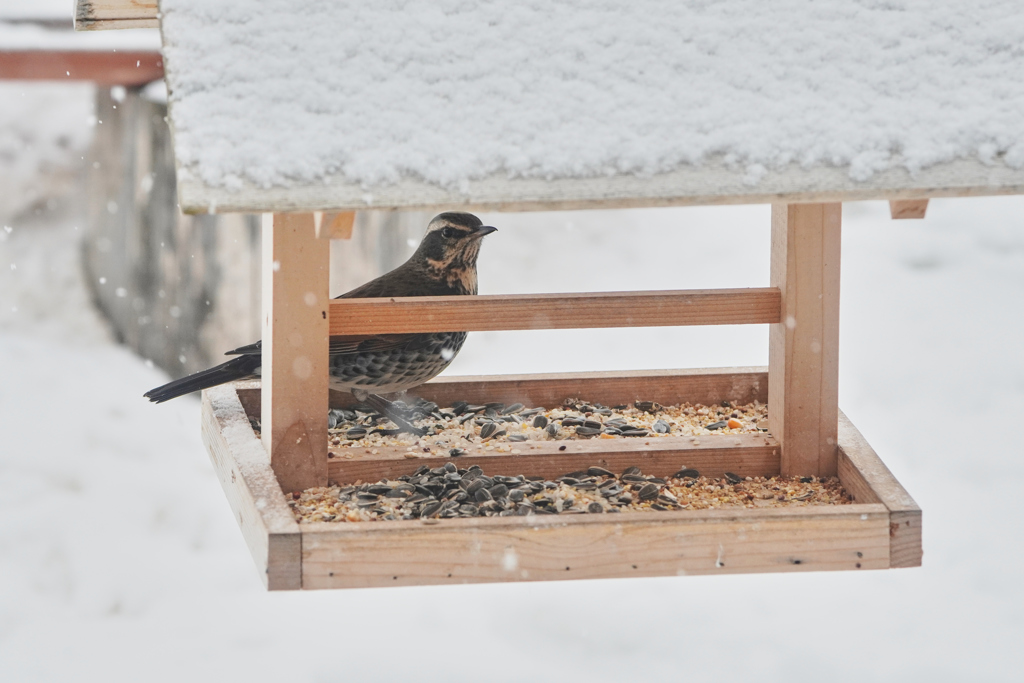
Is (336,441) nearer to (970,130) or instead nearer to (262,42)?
(262,42)

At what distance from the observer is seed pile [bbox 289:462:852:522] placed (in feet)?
8.57

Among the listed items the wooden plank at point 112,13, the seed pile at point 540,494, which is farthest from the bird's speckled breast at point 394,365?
the wooden plank at point 112,13

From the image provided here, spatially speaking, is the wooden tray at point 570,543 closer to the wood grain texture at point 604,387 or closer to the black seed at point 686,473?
the black seed at point 686,473

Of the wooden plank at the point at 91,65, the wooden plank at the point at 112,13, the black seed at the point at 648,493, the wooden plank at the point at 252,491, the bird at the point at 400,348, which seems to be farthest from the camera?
the wooden plank at the point at 91,65

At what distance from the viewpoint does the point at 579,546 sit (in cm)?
238

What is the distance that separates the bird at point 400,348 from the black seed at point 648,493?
68 cm

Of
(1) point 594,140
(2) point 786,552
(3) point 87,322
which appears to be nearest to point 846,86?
(1) point 594,140

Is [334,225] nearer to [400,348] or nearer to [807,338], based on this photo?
[400,348]

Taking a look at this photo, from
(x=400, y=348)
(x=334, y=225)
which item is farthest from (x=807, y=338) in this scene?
(x=334, y=225)

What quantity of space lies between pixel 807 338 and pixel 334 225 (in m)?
1.24

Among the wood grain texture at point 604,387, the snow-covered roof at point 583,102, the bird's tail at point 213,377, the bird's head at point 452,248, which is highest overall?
the snow-covered roof at point 583,102

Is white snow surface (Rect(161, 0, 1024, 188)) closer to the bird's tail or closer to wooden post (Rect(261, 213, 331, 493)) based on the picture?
wooden post (Rect(261, 213, 331, 493))

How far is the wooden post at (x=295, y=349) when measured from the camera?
2545 millimetres

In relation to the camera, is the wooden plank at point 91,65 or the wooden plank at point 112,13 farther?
the wooden plank at point 91,65
